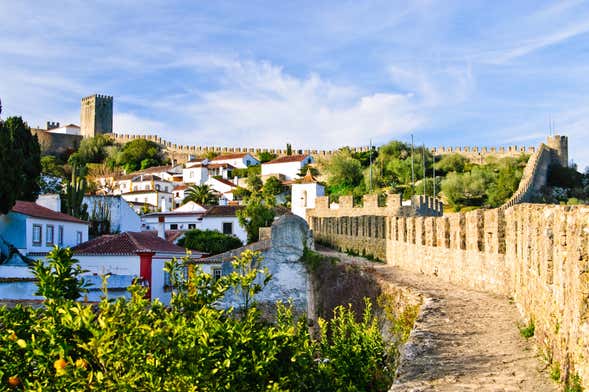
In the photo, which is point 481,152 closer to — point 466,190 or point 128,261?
point 466,190

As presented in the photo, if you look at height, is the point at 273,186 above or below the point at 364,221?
above

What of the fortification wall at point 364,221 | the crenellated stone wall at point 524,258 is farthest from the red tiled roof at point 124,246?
the crenellated stone wall at point 524,258

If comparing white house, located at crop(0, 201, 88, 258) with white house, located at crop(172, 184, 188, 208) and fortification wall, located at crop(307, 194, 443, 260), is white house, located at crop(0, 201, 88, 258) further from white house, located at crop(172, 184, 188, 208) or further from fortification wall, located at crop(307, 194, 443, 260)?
white house, located at crop(172, 184, 188, 208)

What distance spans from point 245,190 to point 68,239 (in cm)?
4911

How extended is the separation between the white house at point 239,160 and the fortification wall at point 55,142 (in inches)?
1151

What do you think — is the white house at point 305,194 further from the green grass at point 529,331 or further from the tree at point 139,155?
the green grass at point 529,331

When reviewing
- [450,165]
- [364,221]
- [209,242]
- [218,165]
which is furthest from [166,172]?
[364,221]

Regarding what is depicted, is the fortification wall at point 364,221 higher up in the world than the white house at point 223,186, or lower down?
lower down

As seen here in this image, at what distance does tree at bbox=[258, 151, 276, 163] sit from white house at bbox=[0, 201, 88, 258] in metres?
68.9

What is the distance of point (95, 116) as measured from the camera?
446 ft

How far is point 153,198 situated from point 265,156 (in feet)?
83.6

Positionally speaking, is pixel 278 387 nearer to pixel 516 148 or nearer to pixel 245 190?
pixel 245 190

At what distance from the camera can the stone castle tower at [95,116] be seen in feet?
Answer: 445

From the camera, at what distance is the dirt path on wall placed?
6.48m
